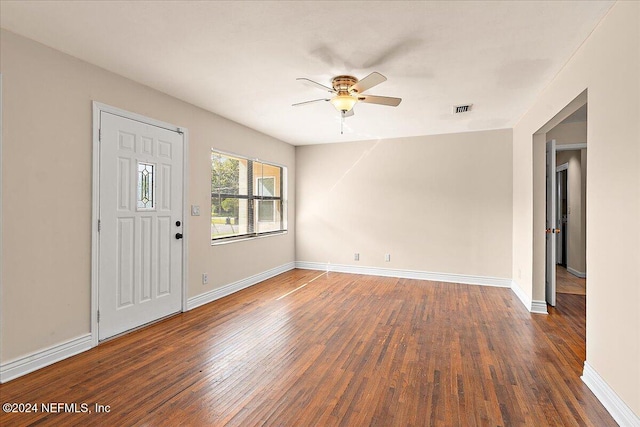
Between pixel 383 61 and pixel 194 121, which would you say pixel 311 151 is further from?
pixel 383 61

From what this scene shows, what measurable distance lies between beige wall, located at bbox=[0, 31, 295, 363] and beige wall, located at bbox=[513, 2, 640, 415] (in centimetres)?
384

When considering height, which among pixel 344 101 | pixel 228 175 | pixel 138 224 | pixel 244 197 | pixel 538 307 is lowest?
pixel 538 307

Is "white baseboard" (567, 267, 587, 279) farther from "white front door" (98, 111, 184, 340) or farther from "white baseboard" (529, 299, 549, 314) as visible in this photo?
"white front door" (98, 111, 184, 340)

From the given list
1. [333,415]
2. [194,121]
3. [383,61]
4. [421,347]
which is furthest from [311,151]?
[333,415]

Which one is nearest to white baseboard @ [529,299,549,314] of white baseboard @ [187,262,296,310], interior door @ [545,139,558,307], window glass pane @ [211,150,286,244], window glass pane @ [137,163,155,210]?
interior door @ [545,139,558,307]

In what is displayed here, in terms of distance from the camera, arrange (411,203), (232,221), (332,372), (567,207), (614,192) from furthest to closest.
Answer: (567,207)
(411,203)
(232,221)
(332,372)
(614,192)

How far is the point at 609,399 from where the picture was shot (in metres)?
1.99

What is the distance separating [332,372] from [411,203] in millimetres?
3747

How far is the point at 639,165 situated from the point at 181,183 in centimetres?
391

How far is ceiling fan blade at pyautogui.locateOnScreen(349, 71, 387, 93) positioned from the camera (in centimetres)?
262

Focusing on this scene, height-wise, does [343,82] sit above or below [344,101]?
above

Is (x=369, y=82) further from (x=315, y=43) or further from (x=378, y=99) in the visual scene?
(x=315, y=43)

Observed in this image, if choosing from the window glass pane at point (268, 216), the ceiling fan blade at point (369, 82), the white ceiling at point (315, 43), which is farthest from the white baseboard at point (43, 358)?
the ceiling fan blade at point (369, 82)

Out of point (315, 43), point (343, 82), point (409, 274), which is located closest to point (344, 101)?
point (343, 82)
